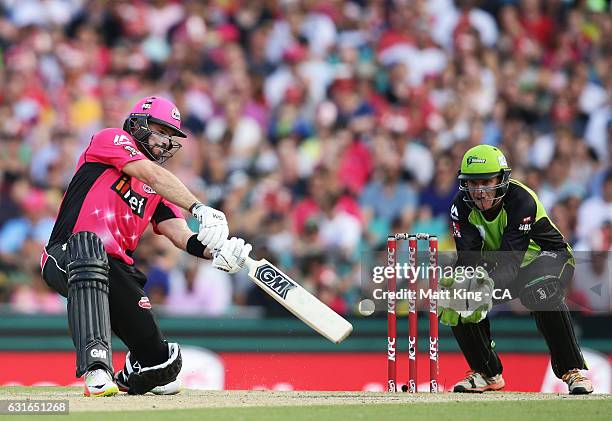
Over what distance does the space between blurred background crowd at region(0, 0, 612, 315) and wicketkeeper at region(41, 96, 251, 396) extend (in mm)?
3119

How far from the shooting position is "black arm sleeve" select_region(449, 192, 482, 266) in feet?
27.4

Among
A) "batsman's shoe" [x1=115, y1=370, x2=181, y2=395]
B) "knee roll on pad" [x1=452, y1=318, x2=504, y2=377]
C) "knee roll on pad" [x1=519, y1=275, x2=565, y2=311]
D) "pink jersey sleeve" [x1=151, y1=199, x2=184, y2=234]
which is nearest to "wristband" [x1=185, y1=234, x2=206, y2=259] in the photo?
"pink jersey sleeve" [x1=151, y1=199, x2=184, y2=234]

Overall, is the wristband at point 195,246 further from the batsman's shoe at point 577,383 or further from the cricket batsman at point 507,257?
the batsman's shoe at point 577,383

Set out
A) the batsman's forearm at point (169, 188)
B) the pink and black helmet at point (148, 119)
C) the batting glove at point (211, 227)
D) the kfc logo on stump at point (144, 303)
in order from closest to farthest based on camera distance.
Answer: the batting glove at point (211, 227)
the batsman's forearm at point (169, 188)
the kfc logo on stump at point (144, 303)
the pink and black helmet at point (148, 119)

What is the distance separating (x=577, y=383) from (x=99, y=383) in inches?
A: 125

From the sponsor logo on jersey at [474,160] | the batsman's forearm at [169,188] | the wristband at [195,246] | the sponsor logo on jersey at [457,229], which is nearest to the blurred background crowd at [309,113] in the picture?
the wristband at [195,246]

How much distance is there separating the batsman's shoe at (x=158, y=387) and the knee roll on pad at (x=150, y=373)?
6 centimetres

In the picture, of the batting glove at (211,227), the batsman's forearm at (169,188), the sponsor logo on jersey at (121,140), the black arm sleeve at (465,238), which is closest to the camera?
the batting glove at (211,227)

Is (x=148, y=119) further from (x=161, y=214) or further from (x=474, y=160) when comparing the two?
(x=474, y=160)

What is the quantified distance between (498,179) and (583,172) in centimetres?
566

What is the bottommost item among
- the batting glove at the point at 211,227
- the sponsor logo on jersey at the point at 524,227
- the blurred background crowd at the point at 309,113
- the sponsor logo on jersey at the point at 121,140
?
the batting glove at the point at 211,227

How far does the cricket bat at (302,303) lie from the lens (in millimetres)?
7547

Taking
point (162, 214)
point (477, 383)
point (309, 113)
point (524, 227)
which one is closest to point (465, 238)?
point (524, 227)

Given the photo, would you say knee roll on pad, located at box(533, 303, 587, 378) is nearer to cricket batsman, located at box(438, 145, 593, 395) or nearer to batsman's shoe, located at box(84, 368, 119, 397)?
cricket batsman, located at box(438, 145, 593, 395)
